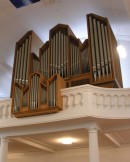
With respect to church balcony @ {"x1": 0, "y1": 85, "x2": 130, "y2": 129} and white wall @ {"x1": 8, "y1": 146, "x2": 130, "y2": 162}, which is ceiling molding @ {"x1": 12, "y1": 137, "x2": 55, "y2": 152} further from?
church balcony @ {"x1": 0, "y1": 85, "x2": 130, "y2": 129}

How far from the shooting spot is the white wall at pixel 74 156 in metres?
9.45

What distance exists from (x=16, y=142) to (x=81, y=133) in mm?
2229

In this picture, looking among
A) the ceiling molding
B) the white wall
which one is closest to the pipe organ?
the ceiling molding

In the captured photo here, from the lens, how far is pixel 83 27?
970 cm

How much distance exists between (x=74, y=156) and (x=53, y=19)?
5222 mm

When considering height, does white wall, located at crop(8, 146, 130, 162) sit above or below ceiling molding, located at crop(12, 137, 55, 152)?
below

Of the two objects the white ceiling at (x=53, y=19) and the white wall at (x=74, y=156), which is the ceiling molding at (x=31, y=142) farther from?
the white ceiling at (x=53, y=19)

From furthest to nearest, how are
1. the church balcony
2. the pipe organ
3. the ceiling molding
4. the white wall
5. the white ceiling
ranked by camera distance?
1. the white wall
2. the white ceiling
3. the ceiling molding
4. the pipe organ
5. the church balcony

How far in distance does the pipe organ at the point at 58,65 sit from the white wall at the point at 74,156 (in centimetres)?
281

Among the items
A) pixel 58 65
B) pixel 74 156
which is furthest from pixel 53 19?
pixel 74 156

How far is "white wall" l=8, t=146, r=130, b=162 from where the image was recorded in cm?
945

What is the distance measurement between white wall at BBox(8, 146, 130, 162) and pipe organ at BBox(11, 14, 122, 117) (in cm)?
281

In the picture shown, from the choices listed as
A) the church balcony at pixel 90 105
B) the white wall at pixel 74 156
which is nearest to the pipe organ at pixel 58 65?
the church balcony at pixel 90 105

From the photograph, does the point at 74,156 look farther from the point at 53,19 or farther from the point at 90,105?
the point at 53,19
